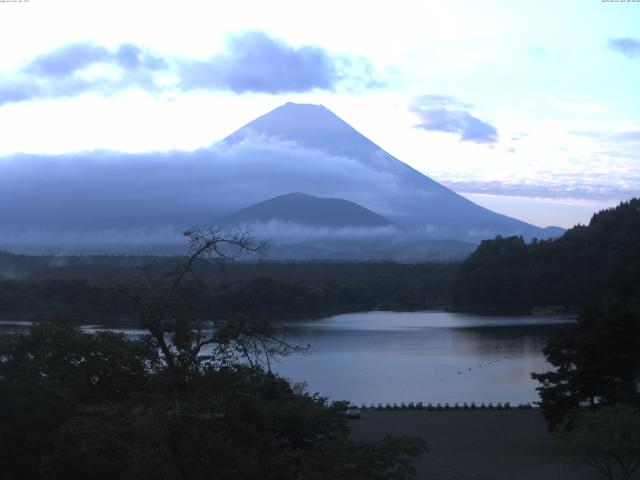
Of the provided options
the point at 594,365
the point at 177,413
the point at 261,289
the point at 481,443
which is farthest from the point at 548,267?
the point at 177,413

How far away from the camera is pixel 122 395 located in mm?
7664

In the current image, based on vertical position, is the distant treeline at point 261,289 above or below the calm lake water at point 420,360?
Answer: above

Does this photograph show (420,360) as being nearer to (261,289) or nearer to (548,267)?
(261,289)

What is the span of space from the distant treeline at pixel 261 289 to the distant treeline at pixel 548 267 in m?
3.58

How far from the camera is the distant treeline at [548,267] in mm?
40344

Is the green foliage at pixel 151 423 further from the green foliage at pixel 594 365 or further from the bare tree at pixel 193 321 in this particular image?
the green foliage at pixel 594 365

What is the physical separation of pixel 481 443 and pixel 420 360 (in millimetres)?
11351

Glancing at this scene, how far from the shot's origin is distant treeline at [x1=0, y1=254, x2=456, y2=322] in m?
32.2

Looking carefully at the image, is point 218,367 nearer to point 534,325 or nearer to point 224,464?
point 224,464

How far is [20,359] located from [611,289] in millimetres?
19427

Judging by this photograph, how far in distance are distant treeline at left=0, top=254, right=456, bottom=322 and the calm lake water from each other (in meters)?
3.20

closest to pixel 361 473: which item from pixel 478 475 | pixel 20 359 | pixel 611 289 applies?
pixel 20 359

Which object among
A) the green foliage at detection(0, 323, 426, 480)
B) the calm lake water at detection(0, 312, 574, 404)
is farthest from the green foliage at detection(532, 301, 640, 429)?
the green foliage at detection(0, 323, 426, 480)

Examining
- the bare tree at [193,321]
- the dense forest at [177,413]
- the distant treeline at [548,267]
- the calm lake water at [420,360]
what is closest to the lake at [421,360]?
the calm lake water at [420,360]
